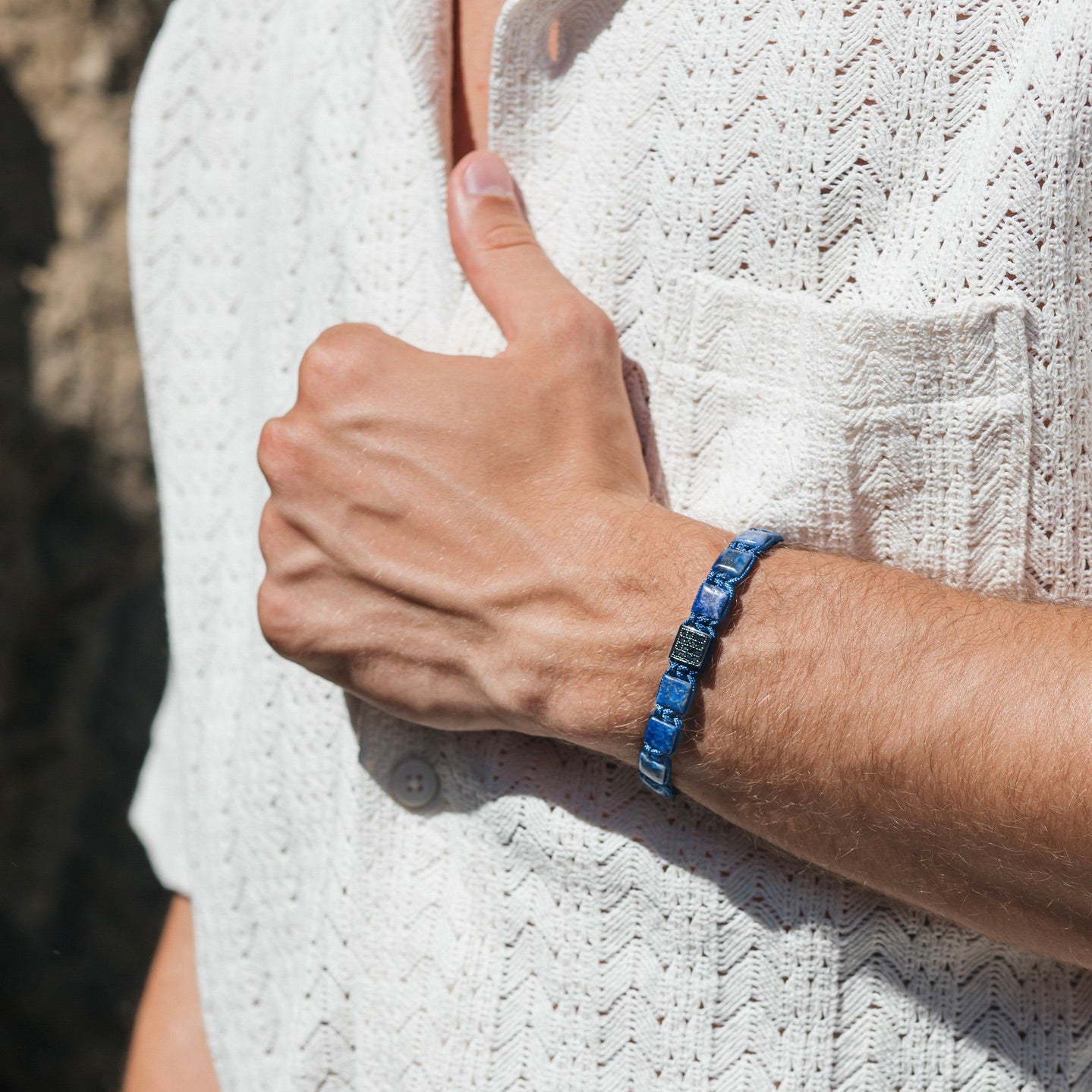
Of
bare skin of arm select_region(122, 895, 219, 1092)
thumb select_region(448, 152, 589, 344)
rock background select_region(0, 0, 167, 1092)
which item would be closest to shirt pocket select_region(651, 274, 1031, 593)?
thumb select_region(448, 152, 589, 344)

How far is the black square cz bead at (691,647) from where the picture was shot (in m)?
0.72

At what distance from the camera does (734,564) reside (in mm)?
735

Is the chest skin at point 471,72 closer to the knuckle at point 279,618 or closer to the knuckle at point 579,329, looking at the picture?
the knuckle at point 579,329

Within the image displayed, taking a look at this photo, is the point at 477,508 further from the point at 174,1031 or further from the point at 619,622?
the point at 174,1031

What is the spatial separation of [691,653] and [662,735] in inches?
2.7

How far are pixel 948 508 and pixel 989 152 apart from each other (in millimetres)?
272

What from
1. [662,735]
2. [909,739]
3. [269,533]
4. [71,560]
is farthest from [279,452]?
[71,560]

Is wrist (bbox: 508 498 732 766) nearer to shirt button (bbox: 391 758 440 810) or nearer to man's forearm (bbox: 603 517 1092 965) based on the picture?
man's forearm (bbox: 603 517 1092 965)

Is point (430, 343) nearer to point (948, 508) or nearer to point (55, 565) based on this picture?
point (948, 508)

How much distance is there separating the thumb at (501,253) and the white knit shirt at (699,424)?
0.03m

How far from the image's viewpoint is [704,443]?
86cm

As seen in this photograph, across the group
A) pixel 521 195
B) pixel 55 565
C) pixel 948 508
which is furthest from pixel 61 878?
pixel 948 508

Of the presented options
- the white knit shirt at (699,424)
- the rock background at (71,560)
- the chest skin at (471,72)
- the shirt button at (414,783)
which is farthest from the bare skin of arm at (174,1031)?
the chest skin at (471,72)

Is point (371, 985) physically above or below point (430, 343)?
below
